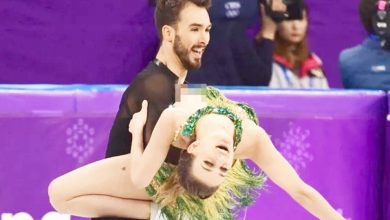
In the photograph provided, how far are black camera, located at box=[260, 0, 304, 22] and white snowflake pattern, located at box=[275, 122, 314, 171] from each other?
0.72 m

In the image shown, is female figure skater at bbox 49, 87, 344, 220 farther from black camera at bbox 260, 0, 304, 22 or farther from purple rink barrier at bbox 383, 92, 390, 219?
black camera at bbox 260, 0, 304, 22

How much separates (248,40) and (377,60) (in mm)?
514

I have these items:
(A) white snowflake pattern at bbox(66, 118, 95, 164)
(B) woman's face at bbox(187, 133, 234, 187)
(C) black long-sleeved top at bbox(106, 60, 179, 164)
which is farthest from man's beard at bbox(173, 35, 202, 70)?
(A) white snowflake pattern at bbox(66, 118, 95, 164)

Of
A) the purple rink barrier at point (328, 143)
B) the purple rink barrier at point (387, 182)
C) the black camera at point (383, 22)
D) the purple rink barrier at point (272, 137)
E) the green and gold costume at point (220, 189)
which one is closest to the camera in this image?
the green and gold costume at point (220, 189)

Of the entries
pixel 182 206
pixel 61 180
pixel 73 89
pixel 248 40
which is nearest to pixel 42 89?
pixel 73 89

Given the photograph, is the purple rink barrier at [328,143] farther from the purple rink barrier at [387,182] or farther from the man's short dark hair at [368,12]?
the man's short dark hair at [368,12]

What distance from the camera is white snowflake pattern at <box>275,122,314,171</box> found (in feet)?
9.79

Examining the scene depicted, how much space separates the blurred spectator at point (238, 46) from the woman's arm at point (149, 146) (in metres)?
0.57

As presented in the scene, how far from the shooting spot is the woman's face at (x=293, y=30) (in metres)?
3.68

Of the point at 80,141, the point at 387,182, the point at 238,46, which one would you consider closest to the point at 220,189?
the point at 80,141

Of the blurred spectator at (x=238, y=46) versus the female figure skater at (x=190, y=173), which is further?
the blurred spectator at (x=238, y=46)

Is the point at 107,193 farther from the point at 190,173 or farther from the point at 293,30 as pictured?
the point at 293,30

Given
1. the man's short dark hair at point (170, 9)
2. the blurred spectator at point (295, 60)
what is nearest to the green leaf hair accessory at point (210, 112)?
the man's short dark hair at point (170, 9)

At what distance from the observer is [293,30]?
373 cm
